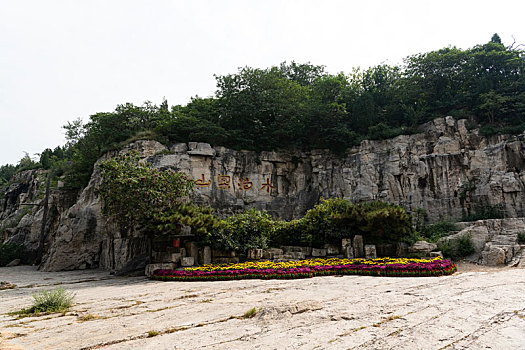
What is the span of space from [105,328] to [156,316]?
824mm

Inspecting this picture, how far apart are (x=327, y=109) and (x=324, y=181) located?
4616 mm

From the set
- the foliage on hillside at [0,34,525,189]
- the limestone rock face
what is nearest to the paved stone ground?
the limestone rock face

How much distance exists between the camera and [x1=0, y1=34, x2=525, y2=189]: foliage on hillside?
19.5 m

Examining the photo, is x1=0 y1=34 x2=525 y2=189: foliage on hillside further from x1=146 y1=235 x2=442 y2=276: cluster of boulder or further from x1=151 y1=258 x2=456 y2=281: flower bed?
x1=151 y1=258 x2=456 y2=281: flower bed

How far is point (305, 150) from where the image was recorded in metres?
22.5

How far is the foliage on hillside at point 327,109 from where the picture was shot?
19531mm

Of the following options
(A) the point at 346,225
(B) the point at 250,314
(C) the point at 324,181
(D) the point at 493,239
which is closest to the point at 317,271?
(A) the point at 346,225

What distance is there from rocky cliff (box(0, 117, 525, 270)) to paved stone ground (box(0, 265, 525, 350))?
8.46m

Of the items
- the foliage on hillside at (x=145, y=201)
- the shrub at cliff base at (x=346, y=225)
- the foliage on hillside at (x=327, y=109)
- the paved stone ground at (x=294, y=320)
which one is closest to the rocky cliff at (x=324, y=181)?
the foliage on hillside at (x=327, y=109)

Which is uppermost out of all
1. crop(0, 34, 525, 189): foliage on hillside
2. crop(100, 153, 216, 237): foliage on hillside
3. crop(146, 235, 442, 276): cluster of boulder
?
crop(0, 34, 525, 189): foliage on hillside

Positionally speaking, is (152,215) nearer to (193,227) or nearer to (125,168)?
(193,227)

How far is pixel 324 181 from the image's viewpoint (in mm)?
21016

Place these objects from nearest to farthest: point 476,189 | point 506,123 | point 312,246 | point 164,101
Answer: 1. point 312,246
2. point 476,189
3. point 506,123
4. point 164,101

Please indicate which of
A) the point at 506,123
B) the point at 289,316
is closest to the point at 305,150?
the point at 506,123
